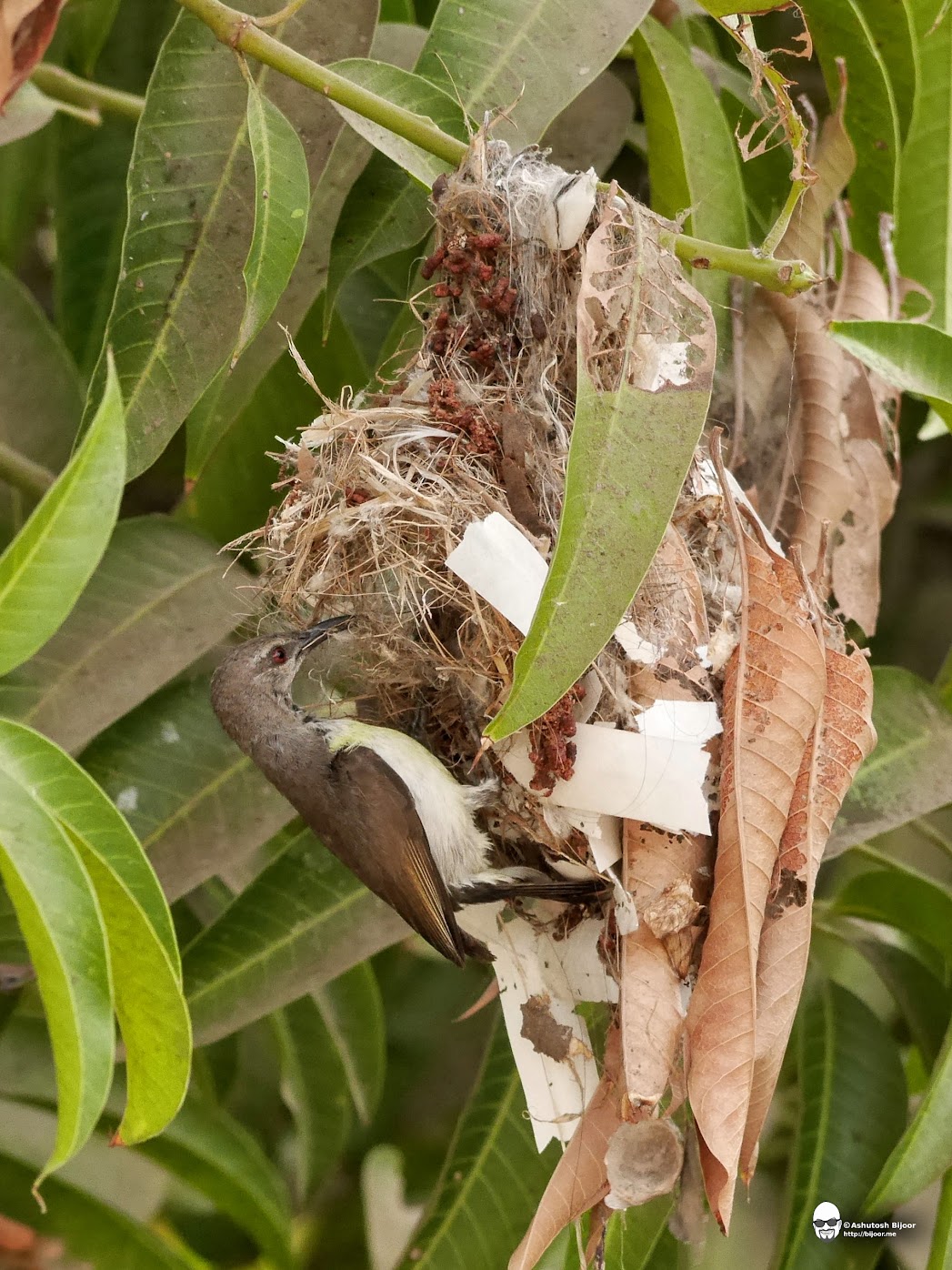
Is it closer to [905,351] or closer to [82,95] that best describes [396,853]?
[905,351]

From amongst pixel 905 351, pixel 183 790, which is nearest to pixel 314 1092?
pixel 183 790

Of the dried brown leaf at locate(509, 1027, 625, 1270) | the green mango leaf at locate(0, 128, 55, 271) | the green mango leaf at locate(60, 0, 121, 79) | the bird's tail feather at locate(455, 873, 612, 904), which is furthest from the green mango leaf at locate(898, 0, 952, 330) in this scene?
the green mango leaf at locate(0, 128, 55, 271)

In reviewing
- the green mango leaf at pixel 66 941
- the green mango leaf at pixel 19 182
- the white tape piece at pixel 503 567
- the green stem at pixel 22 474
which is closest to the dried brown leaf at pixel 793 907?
the white tape piece at pixel 503 567

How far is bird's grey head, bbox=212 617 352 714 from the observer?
111 inches

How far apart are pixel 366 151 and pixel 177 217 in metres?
0.49

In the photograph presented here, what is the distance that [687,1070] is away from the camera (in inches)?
82.5

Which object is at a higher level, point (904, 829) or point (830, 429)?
point (830, 429)

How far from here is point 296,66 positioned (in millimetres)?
Answer: 2221

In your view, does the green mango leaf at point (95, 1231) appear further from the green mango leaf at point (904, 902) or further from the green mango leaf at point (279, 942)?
the green mango leaf at point (904, 902)

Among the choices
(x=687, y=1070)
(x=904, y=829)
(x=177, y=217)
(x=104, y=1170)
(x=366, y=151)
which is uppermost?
(x=366, y=151)

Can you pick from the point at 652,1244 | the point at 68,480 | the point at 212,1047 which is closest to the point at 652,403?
the point at 68,480

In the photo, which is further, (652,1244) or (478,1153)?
(478,1153)

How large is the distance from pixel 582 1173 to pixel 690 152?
2117mm

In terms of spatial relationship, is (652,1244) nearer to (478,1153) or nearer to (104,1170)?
(478,1153)
